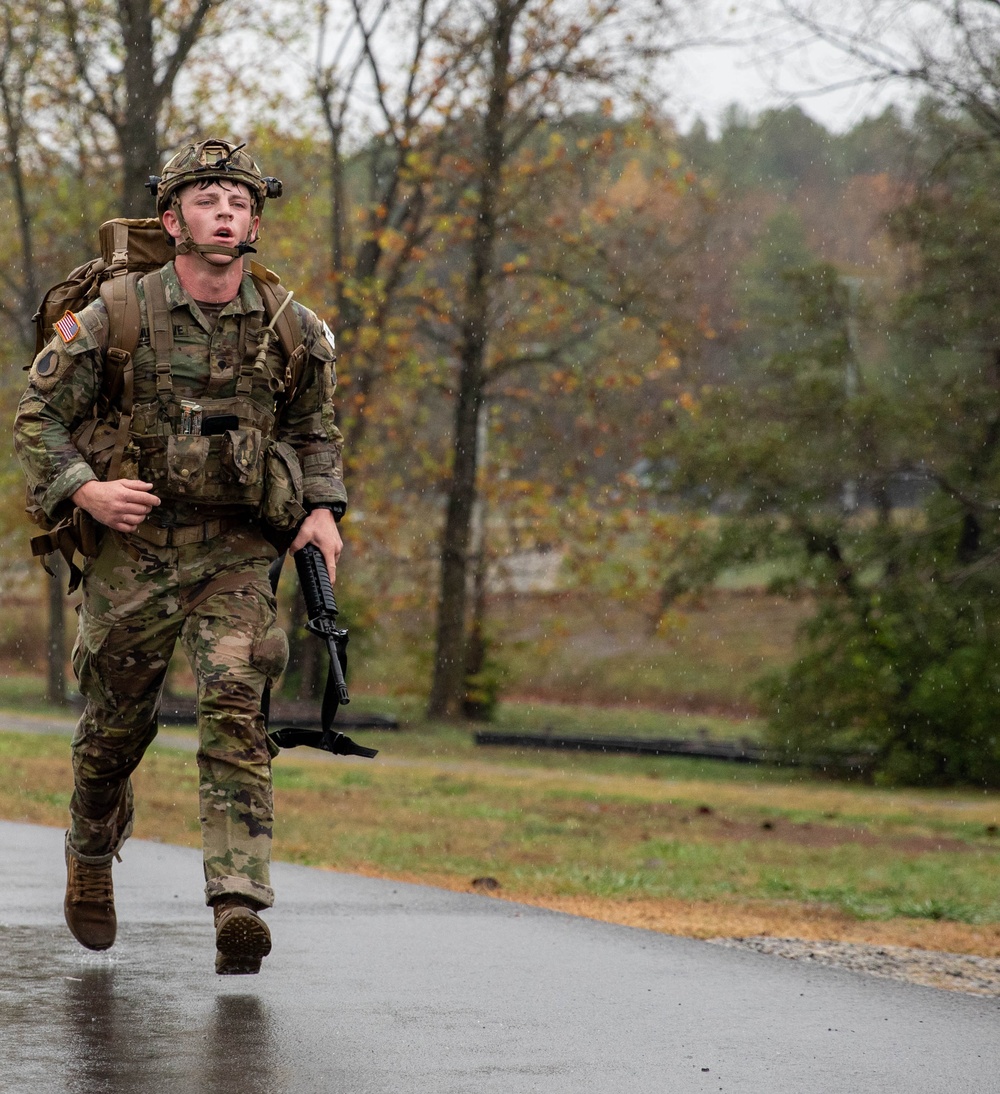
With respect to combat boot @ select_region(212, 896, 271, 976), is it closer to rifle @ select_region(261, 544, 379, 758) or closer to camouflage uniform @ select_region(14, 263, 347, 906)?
camouflage uniform @ select_region(14, 263, 347, 906)

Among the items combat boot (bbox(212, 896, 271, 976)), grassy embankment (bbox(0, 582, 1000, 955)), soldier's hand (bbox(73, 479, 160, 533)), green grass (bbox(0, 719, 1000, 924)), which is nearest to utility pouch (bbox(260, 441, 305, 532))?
soldier's hand (bbox(73, 479, 160, 533))

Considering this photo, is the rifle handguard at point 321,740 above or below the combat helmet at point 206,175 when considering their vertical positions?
below

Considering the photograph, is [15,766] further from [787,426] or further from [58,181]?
[58,181]

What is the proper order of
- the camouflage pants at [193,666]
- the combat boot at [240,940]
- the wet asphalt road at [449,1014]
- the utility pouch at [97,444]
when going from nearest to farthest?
the wet asphalt road at [449,1014]
the combat boot at [240,940]
the camouflage pants at [193,666]
the utility pouch at [97,444]

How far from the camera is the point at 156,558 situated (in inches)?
195

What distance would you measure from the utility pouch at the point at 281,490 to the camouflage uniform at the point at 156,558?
0.22 feet

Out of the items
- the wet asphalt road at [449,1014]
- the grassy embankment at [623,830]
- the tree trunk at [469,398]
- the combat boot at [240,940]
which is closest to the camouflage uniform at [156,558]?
the combat boot at [240,940]

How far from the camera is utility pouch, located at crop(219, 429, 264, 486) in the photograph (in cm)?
484

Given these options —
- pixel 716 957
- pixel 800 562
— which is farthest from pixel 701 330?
pixel 716 957

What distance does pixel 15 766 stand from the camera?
15109mm

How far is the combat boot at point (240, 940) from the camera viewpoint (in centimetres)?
441

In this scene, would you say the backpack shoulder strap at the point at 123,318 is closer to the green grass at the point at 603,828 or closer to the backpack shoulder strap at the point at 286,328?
the backpack shoulder strap at the point at 286,328

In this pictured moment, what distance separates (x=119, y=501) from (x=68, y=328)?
50 cm

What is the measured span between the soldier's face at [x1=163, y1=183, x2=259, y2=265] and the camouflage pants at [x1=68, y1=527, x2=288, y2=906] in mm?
775
